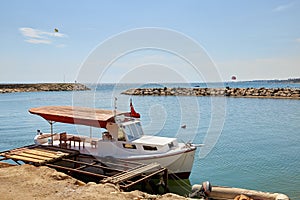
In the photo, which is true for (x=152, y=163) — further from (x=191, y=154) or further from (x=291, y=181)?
(x=291, y=181)

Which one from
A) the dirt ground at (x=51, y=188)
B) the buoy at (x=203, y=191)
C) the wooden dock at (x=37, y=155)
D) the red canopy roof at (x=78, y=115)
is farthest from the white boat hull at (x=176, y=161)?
the wooden dock at (x=37, y=155)

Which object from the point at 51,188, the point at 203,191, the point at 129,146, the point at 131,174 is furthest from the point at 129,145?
the point at 51,188

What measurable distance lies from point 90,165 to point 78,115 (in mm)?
3066

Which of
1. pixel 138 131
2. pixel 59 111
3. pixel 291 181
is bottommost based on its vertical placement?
pixel 291 181

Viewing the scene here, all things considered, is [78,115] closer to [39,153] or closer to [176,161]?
[39,153]

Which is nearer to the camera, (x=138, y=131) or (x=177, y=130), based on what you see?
(x=138, y=131)

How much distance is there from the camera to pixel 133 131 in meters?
14.9

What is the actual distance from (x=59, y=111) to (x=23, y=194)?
689 centimetres

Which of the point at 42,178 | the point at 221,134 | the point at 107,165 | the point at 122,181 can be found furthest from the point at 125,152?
the point at 221,134

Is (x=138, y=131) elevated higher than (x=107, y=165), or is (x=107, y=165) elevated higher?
(x=138, y=131)

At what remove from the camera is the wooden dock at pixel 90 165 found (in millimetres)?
12001

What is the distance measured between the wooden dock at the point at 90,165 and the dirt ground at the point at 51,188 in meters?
0.95

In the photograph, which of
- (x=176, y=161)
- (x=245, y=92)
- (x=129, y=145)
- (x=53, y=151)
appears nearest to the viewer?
(x=176, y=161)

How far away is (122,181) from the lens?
434 inches
